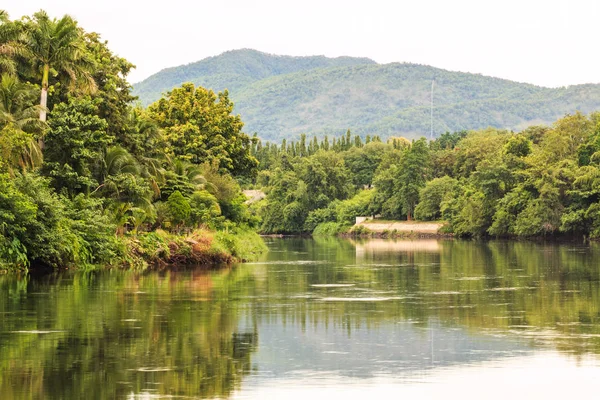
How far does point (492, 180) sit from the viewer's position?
114 m

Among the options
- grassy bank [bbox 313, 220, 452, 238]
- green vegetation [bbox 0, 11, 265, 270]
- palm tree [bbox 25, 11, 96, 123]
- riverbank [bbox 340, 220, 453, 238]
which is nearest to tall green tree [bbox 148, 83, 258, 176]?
green vegetation [bbox 0, 11, 265, 270]

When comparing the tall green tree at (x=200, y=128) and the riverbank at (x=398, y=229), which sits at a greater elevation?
the tall green tree at (x=200, y=128)

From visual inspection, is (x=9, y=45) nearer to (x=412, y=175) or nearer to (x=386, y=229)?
(x=386, y=229)

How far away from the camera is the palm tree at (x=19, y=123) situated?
3919 centimetres

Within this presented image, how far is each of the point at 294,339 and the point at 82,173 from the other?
27.7m

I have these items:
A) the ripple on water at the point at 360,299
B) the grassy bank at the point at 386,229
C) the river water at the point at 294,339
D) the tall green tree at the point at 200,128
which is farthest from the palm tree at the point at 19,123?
the grassy bank at the point at 386,229

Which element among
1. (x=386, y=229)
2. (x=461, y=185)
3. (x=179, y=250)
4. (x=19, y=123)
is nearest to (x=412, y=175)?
(x=386, y=229)

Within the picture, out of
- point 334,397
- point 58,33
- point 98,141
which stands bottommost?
point 334,397

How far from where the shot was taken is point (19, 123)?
41.5 m

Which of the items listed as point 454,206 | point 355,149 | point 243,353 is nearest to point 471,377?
point 243,353

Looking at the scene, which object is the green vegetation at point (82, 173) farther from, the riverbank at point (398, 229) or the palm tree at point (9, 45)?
the riverbank at point (398, 229)

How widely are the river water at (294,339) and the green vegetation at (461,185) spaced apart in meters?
69.7

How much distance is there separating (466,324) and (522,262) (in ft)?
103

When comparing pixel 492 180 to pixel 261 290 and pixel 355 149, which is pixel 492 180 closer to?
pixel 355 149
